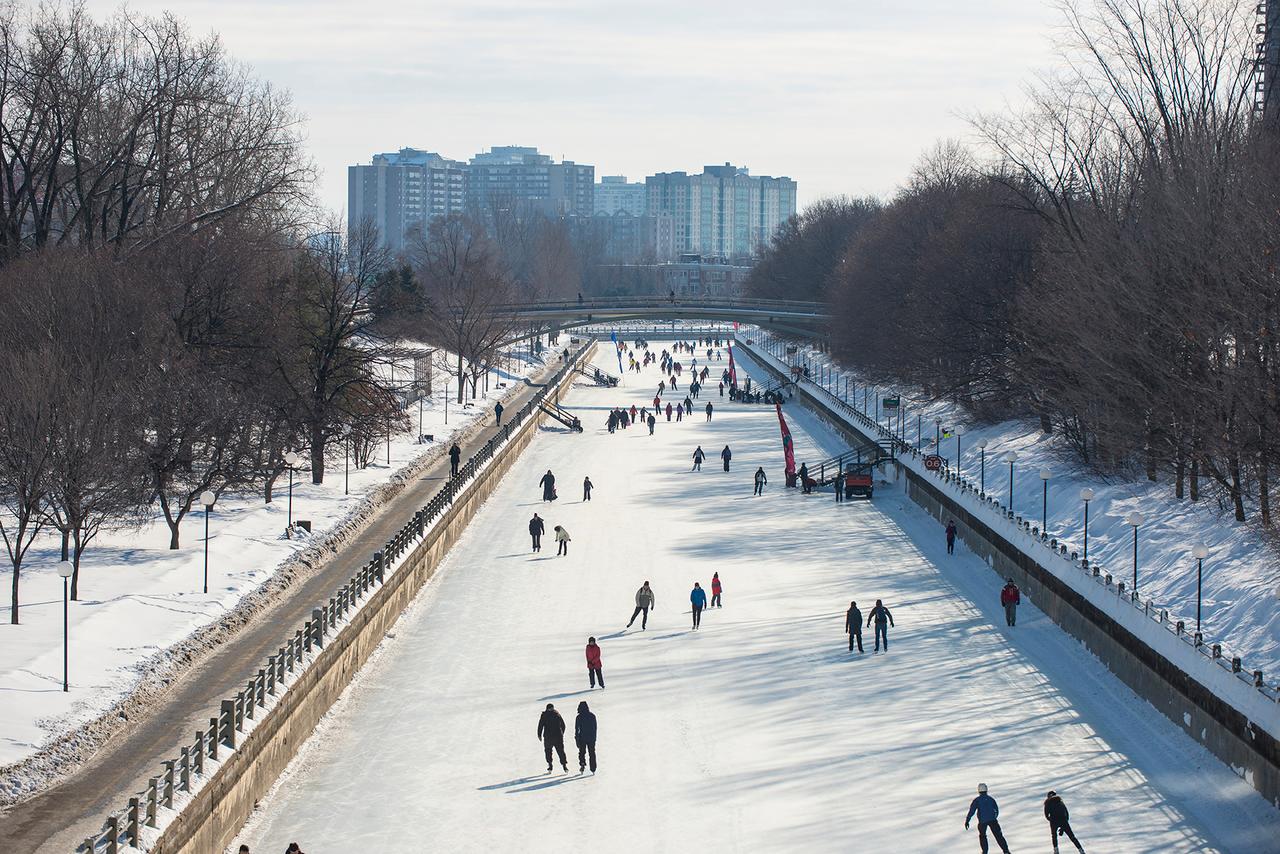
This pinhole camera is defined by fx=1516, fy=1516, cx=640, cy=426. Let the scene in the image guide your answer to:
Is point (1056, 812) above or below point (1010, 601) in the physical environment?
below

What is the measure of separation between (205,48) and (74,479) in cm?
3093

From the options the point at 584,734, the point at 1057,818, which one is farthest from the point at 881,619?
the point at 1057,818

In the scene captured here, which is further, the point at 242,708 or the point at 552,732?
the point at 552,732

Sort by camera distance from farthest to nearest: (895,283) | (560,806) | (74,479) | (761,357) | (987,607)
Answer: (761,357) → (895,283) → (987,607) → (74,479) → (560,806)

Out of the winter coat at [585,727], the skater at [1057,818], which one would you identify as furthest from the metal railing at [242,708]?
the skater at [1057,818]

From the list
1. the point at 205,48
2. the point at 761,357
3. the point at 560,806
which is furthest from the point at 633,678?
the point at 761,357

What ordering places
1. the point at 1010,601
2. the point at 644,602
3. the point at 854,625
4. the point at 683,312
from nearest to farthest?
1. the point at 854,625
2. the point at 644,602
3. the point at 1010,601
4. the point at 683,312

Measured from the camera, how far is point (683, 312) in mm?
105188

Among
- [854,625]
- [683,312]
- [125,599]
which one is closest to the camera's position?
[125,599]

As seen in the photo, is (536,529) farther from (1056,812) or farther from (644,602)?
(1056,812)

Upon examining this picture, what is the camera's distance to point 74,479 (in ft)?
85.1

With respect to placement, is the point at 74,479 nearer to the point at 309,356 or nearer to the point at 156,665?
the point at 156,665

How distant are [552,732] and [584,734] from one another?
45cm

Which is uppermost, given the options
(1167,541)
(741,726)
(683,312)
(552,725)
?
(683,312)
